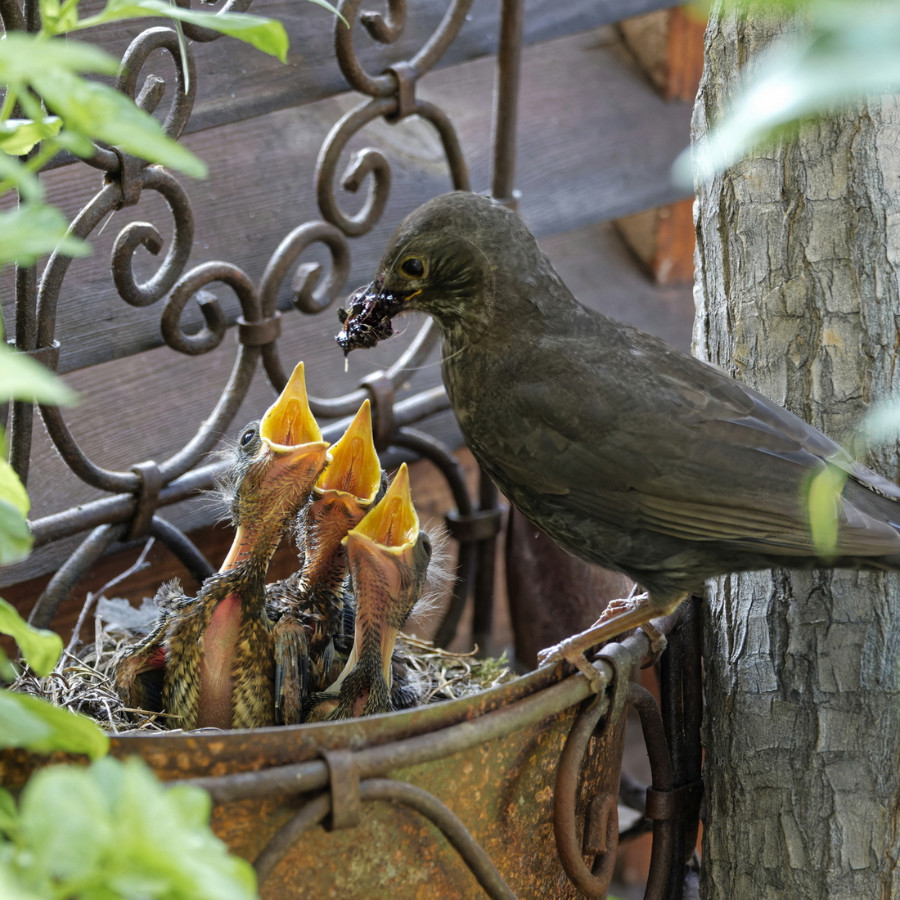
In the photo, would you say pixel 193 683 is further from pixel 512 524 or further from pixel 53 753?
pixel 512 524

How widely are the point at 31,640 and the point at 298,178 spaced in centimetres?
129

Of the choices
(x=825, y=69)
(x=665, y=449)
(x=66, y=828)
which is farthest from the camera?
(x=665, y=449)

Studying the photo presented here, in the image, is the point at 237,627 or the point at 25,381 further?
the point at 237,627

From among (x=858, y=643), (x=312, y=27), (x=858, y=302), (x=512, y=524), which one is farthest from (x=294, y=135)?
(x=858, y=643)

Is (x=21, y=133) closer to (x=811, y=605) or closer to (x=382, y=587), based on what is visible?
(x=382, y=587)

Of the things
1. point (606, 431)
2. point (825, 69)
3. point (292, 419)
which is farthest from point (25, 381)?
point (292, 419)

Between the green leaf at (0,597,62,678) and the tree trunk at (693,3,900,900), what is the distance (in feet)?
2.68

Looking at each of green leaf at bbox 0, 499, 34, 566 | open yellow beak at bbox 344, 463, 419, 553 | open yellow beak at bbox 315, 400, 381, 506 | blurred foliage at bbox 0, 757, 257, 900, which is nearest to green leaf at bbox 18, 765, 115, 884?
blurred foliage at bbox 0, 757, 257, 900

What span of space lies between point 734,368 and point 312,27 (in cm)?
83

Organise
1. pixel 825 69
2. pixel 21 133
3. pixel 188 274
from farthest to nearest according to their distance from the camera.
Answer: pixel 188 274 < pixel 21 133 < pixel 825 69

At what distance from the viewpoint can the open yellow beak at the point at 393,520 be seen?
4.19 feet

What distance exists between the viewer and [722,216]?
4.14ft

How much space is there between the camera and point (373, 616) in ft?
3.98

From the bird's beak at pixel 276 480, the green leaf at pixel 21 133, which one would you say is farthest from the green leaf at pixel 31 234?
the bird's beak at pixel 276 480
